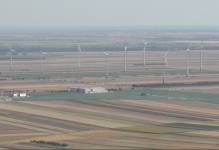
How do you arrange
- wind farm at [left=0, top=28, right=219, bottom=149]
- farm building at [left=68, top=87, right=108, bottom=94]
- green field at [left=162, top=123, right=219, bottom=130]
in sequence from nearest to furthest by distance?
wind farm at [left=0, top=28, right=219, bottom=149], green field at [left=162, top=123, right=219, bottom=130], farm building at [left=68, top=87, right=108, bottom=94]

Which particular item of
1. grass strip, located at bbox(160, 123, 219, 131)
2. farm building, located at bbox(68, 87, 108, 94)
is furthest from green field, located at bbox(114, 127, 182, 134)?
farm building, located at bbox(68, 87, 108, 94)

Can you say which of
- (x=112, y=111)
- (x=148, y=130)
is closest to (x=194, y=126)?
(x=148, y=130)

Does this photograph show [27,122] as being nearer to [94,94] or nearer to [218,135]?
[218,135]

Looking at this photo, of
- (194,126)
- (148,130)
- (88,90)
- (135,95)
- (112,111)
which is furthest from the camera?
(88,90)

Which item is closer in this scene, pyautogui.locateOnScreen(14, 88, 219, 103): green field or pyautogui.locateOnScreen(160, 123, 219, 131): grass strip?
pyautogui.locateOnScreen(160, 123, 219, 131): grass strip

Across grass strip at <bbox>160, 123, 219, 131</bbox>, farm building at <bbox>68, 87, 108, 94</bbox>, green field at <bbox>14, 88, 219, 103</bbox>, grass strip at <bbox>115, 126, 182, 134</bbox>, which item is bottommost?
grass strip at <bbox>115, 126, 182, 134</bbox>

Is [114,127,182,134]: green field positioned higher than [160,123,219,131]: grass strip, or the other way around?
[160,123,219,131]: grass strip

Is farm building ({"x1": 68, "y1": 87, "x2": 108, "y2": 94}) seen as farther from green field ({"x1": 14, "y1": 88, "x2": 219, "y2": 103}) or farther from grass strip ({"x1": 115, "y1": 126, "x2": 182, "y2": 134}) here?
grass strip ({"x1": 115, "y1": 126, "x2": 182, "y2": 134})


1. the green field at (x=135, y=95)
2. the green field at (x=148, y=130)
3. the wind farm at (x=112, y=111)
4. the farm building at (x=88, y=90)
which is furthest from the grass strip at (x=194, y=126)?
the farm building at (x=88, y=90)

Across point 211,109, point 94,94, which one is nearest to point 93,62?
point 94,94

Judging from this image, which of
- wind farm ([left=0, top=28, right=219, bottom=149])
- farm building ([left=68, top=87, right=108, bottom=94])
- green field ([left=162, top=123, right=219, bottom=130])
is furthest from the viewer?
farm building ([left=68, top=87, right=108, bottom=94])

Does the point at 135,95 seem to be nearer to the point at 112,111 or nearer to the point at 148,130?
the point at 112,111
